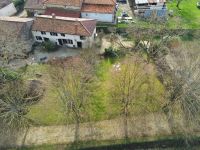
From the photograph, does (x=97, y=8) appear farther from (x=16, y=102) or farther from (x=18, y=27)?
(x=16, y=102)

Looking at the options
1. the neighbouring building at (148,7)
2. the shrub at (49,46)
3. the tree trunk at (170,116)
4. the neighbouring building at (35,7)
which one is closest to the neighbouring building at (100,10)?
the neighbouring building at (148,7)

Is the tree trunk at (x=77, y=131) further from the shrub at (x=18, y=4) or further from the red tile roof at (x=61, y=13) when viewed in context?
the shrub at (x=18, y=4)

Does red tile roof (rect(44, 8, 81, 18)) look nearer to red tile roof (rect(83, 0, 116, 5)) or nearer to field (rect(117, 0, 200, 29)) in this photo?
red tile roof (rect(83, 0, 116, 5))

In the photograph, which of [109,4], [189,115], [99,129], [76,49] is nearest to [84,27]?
[76,49]

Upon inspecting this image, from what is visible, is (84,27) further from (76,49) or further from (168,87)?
(168,87)

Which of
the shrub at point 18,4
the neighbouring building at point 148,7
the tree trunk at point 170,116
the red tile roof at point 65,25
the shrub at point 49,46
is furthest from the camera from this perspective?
the shrub at point 18,4

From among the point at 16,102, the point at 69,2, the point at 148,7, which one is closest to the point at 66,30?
the point at 69,2
